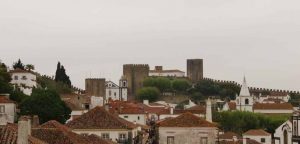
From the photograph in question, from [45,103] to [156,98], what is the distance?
97914mm

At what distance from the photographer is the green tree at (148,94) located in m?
164

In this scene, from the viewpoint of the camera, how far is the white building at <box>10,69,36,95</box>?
93.5m

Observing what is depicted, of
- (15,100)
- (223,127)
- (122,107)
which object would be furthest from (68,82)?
(15,100)

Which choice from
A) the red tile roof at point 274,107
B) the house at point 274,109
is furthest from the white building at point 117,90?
the house at point 274,109

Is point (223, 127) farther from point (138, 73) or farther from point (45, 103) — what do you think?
point (138, 73)

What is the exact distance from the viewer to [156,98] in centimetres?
16588

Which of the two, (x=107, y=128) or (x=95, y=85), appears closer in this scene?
(x=107, y=128)

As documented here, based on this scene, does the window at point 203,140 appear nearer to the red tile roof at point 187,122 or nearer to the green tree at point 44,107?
the red tile roof at point 187,122

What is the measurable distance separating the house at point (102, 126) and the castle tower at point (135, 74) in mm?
126439

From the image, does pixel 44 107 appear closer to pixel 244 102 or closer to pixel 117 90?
pixel 244 102

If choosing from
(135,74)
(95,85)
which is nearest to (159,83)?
(135,74)

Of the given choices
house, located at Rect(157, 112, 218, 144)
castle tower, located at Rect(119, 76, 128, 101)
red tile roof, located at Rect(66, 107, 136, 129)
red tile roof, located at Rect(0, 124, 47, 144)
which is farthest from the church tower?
red tile roof, located at Rect(0, 124, 47, 144)

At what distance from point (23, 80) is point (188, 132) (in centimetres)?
5418

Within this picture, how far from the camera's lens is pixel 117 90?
16912 centimetres
